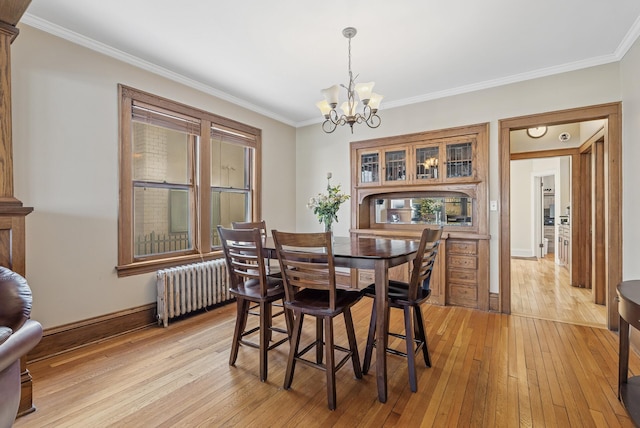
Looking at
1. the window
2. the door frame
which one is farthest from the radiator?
the door frame

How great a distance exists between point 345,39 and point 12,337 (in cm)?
292

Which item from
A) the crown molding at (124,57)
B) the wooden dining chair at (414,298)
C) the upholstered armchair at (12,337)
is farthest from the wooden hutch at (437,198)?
the upholstered armchair at (12,337)

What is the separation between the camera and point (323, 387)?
2059mm

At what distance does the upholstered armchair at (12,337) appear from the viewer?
1.10 meters

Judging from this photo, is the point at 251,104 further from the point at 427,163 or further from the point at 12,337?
the point at 12,337

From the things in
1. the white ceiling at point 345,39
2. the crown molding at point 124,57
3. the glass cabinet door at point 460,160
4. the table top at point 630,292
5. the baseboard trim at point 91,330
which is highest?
the white ceiling at point 345,39

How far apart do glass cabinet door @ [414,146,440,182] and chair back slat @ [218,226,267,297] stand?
2714 mm

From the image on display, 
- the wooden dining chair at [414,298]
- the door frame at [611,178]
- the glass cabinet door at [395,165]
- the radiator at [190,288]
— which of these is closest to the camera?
the wooden dining chair at [414,298]

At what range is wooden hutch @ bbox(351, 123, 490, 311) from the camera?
12.1 feet

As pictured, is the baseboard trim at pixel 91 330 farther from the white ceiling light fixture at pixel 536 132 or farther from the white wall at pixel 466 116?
the white ceiling light fixture at pixel 536 132

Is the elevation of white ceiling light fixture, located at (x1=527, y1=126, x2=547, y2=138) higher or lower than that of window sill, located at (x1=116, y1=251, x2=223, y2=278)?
higher

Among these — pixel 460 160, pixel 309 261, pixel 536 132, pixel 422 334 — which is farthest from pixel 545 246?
pixel 309 261

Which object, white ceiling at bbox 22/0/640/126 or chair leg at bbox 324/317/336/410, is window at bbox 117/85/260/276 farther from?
chair leg at bbox 324/317/336/410

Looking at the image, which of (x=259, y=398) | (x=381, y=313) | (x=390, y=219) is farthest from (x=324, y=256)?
(x=390, y=219)
